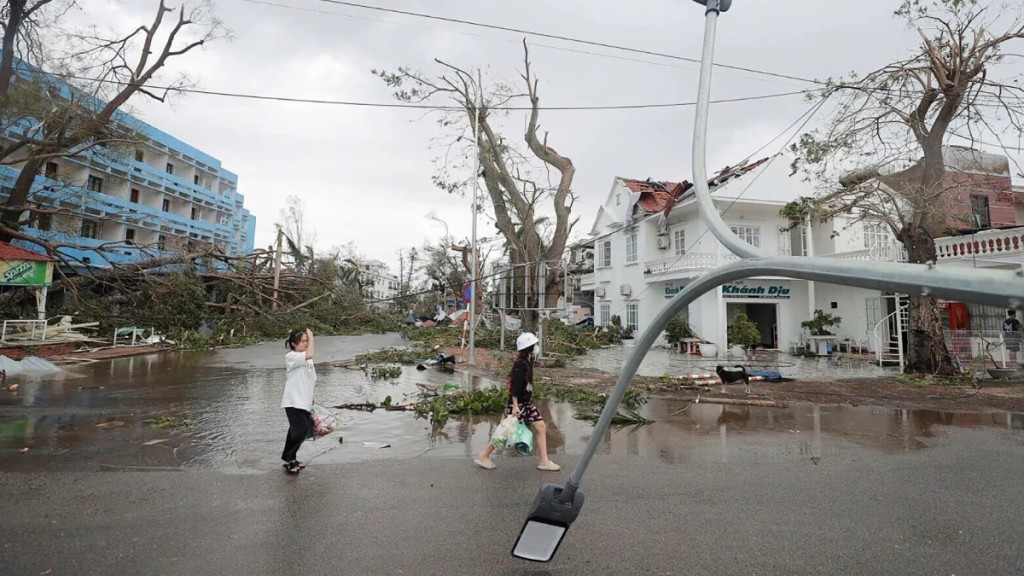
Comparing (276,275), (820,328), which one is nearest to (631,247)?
(820,328)

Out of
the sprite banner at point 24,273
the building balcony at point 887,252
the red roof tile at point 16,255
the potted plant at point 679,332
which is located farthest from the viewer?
the potted plant at point 679,332

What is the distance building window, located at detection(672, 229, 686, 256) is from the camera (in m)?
23.1

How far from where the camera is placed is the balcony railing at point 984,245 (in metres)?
14.7

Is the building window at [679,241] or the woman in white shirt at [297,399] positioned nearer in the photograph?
the woman in white shirt at [297,399]

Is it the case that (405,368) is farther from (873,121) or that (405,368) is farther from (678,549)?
(873,121)

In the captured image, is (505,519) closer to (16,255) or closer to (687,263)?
(16,255)

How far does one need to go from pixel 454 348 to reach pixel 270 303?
11374 millimetres

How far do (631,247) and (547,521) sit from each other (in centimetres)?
2383

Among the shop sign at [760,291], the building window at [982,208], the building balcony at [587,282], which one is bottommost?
the shop sign at [760,291]

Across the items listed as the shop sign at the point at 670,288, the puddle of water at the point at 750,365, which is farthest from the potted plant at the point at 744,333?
the shop sign at the point at 670,288

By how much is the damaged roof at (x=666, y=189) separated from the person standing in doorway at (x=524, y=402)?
1589cm

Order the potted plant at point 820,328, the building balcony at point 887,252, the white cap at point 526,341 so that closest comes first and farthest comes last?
the white cap at point 526,341, the building balcony at point 887,252, the potted plant at point 820,328

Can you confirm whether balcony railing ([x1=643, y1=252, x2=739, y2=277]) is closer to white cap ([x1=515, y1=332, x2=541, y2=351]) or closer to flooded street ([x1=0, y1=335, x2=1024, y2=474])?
flooded street ([x1=0, y1=335, x2=1024, y2=474])

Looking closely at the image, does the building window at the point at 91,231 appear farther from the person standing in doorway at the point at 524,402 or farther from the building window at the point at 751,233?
the person standing in doorway at the point at 524,402
